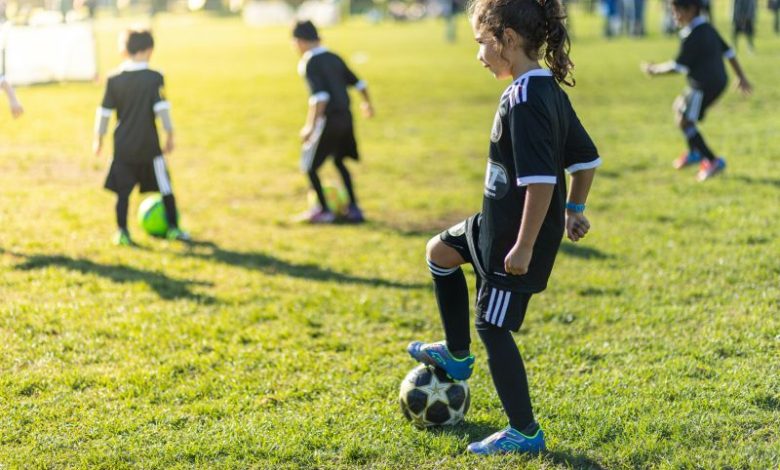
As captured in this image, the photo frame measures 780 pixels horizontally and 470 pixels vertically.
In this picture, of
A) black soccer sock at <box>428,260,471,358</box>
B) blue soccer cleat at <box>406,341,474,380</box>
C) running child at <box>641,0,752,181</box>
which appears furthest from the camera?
running child at <box>641,0,752,181</box>

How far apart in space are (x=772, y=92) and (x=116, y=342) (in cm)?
1474

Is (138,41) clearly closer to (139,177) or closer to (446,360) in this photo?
(139,177)

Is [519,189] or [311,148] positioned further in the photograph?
[311,148]

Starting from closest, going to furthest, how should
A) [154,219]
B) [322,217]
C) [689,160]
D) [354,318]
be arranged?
1. [354,318]
2. [154,219]
3. [322,217]
4. [689,160]

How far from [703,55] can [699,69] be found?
0.18 meters

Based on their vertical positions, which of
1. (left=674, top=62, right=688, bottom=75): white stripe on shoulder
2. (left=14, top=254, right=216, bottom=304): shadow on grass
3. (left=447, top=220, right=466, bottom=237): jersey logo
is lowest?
(left=14, top=254, right=216, bottom=304): shadow on grass

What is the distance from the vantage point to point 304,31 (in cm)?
913

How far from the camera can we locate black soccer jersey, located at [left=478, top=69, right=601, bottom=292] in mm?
3746

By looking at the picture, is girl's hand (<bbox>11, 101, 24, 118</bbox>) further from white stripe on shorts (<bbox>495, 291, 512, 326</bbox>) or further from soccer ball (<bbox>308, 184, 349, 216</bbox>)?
white stripe on shorts (<bbox>495, 291, 512, 326</bbox>)

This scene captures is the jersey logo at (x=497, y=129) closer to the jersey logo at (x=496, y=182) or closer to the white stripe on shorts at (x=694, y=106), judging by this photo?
the jersey logo at (x=496, y=182)

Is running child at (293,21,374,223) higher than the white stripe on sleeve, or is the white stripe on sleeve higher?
the white stripe on sleeve

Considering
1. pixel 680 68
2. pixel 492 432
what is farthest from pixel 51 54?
pixel 492 432

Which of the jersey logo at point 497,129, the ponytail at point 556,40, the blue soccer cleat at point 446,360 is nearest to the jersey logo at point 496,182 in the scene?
the jersey logo at point 497,129

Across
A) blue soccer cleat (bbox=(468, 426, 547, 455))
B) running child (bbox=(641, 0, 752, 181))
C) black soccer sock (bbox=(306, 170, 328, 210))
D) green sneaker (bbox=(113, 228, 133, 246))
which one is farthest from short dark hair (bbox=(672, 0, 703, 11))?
blue soccer cleat (bbox=(468, 426, 547, 455))
